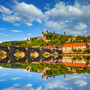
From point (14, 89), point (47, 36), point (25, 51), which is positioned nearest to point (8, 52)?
point (25, 51)

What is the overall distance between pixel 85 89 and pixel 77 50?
76982mm

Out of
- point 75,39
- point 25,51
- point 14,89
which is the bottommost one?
point 14,89

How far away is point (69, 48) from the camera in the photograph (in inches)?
3541

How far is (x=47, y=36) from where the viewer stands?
15162 centimetres

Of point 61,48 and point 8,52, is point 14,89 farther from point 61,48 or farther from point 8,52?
point 61,48

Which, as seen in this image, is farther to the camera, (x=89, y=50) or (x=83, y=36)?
(x=83, y=36)

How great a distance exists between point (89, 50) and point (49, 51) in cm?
2571

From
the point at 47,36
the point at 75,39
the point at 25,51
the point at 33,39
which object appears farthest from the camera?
the point at 33,39

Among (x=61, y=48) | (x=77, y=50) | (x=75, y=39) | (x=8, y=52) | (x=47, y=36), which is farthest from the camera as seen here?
(x=47, y=36)

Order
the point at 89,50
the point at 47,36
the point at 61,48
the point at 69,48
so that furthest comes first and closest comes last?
the point at 47,36 < the point at 61,48 < the point at 69,48 < the point at 89,50

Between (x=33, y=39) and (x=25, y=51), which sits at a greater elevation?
(x=33, y=39)

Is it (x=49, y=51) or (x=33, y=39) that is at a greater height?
(x=33, y=39)

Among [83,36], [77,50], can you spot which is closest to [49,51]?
[77,50]

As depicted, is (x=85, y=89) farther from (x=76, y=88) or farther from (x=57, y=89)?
(x=57, y=89)
